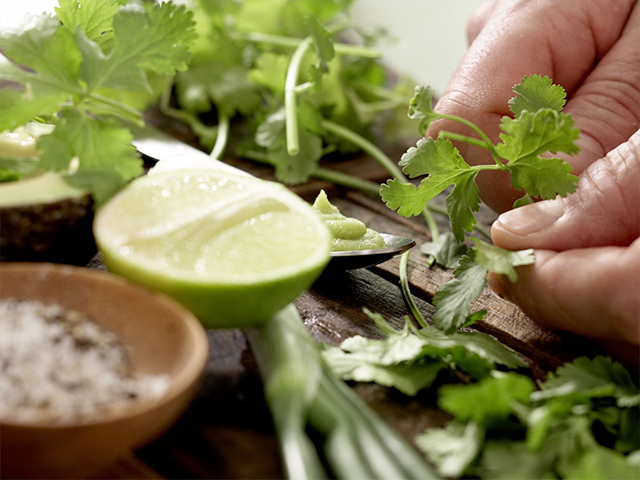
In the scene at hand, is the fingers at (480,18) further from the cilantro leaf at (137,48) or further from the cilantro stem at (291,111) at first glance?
the cilantro leaf at (137,48)


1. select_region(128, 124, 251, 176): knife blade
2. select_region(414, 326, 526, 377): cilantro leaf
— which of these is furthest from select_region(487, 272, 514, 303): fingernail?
select_region(128, 124, 251, 176): knife blade

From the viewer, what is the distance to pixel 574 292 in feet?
2.98

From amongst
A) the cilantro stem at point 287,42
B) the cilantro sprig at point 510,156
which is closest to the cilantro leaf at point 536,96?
the cilantro sprig at point 510,156

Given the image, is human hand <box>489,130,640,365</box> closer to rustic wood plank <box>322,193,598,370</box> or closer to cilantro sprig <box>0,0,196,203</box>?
rustic wood plank <box>322,193,598,370</box>

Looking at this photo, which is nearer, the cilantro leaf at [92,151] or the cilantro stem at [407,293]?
the cilantro leaf at [92,151]

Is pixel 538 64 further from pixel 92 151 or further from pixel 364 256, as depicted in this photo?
pixel 92 151

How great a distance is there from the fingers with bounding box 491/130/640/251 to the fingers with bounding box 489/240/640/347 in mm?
33

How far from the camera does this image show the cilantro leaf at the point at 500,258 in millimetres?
927

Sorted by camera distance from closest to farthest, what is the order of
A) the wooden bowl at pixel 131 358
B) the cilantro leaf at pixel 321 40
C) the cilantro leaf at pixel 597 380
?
the wooden bowl at pixel 131 358
the cilantro leaf at pixel 597 380
the cilantro leaf at pixel 321 40

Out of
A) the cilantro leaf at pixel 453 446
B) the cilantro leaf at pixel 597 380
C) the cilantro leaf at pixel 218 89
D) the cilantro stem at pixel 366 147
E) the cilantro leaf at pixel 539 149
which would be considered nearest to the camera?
the cilantro leaf at pixel 453 446

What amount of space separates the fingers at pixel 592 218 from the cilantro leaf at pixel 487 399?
0.96 ft

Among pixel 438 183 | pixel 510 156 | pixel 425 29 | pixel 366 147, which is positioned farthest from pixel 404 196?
pixel 425 29

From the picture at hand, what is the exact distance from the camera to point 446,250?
4.04ft

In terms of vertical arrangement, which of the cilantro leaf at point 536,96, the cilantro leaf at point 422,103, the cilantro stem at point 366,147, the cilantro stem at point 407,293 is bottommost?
the cilantro stem at point 366,147
